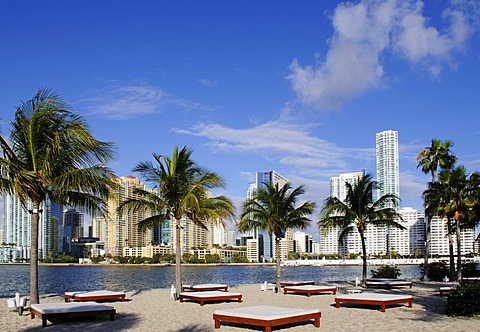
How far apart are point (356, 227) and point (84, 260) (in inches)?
5996

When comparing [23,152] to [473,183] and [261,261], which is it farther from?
A: [261,261]

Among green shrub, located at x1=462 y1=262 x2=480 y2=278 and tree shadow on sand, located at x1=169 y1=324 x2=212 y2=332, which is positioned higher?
tree shadow on sand, located at x1=169 y1=324 x2=212 y2=332

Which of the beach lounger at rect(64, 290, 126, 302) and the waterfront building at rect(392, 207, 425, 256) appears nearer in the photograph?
the beach lounger at rect(64, 290, 126, 302)

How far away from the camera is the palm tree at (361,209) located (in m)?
27.9

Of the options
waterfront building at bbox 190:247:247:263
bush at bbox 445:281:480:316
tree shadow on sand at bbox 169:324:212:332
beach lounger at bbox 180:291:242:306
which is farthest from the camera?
waterfront building at bbox 190:247:247:263

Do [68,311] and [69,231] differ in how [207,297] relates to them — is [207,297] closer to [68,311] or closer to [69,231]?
[68,311]

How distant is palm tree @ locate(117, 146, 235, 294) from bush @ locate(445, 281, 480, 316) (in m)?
9.60

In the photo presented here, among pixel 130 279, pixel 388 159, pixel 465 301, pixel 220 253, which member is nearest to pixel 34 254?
pixel 465 301

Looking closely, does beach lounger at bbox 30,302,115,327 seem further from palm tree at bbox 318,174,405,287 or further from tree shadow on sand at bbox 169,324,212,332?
palm tree at bbox 318,174,405,287

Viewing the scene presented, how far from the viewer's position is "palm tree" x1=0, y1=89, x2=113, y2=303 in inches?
668

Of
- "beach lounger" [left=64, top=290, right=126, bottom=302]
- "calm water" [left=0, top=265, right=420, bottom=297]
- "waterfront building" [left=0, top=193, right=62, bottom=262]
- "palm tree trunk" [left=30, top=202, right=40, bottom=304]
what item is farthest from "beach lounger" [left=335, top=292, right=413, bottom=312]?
"waterfront building" [left=0, top=193, right=62, bottom=262]

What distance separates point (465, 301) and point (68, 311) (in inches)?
426

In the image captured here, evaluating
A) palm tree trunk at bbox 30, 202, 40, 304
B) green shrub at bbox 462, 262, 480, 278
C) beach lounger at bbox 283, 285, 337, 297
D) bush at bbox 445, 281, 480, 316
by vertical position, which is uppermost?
palm tree trunk at bbox 30, 202, 40, 304

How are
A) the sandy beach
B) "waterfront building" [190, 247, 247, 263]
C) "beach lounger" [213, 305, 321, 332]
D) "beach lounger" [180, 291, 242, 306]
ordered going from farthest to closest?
1. "waterfront building" [190, 247, 247, 263]
2. "beach lounger" [180, 291, 242, 306]
3. the sandy beach
4. "beach lounger" [213, 305, 321, 332]
